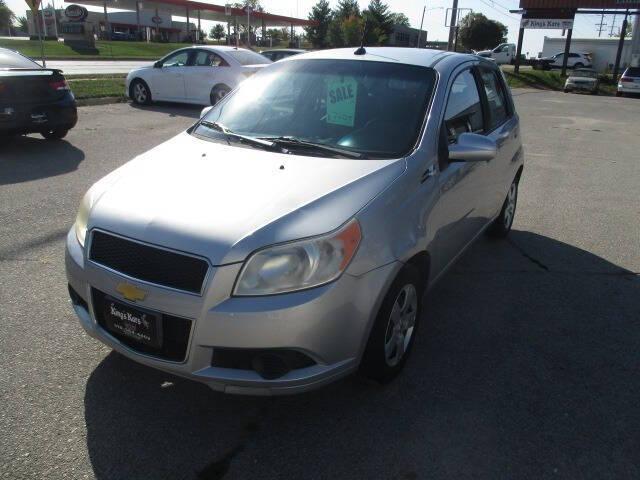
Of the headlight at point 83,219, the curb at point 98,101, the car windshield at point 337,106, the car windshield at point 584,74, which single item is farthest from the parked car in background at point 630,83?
the headlight at point 83,219

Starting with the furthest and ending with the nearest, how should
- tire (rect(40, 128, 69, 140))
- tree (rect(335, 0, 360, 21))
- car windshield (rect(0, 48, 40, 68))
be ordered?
tree (rect(335, 0, 360, 21)), tire (rect(40, 128, 69, 140)), car windshield (rect(0, 48, 40, 68))

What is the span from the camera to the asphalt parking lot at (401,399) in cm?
256

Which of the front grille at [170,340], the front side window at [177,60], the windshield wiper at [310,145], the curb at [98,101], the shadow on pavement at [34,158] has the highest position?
the front side window at [177,60]

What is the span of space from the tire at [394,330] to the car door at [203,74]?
37.2ft

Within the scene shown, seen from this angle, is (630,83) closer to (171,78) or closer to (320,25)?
(171,78)

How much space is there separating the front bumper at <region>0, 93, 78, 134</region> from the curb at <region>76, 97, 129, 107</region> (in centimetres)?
472

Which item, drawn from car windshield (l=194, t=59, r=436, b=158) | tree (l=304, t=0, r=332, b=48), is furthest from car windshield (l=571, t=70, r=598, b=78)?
tree (l=304, t=0, r=332, b=48)

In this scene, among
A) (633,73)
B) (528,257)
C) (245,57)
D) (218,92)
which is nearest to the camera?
(528,257)

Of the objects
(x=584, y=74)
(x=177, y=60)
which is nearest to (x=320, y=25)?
(x=584, y=74)

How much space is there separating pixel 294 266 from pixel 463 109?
2161 mm

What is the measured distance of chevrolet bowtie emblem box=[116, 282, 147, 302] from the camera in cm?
255

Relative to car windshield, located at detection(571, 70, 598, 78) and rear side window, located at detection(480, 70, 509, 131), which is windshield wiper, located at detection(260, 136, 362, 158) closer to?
rear side window, located at detection(480, 70, 509, 131)

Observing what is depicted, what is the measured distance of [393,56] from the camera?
4.06 metres

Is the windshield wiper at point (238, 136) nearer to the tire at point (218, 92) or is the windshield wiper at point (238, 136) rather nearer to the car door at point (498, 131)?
the car door at point (498, 131)
